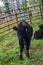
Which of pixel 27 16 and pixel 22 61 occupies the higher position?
pixel 22 61

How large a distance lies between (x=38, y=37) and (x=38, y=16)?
5.77 metres

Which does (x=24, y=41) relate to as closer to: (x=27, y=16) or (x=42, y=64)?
(x=42, y=64)

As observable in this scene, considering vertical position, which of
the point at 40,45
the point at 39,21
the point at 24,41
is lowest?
the point at 39,21

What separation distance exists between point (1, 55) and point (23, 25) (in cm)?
168

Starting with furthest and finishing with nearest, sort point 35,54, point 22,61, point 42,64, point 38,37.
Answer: point 38,37, point 35,54, point 22,61, point 42,64

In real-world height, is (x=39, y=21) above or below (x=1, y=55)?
below

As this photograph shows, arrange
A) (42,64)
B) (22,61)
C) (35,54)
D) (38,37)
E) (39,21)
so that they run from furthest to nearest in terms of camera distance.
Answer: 1. (39,21)
2. (38,37)
3. (35,54)
4. (22,61)
5. (42,64)

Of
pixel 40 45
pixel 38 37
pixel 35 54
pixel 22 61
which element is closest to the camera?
pixel 22 61

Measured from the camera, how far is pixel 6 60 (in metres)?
7.32

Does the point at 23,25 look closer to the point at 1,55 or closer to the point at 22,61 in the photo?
the point at 22,61

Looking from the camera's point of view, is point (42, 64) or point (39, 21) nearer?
point (42, 64)

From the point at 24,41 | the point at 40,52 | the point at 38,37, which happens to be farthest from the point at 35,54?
the point at 38,37

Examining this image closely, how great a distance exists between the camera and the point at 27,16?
50.9 ft

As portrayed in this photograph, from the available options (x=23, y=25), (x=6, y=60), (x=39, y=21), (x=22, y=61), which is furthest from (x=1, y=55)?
(x=39, y=21)
